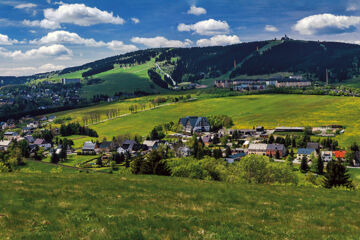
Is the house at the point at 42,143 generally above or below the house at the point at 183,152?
above

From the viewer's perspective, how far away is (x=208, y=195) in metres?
27.0

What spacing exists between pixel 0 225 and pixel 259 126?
571 feet

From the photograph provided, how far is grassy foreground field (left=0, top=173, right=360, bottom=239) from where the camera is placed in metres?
16.0

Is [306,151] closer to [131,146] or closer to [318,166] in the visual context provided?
[318,166]

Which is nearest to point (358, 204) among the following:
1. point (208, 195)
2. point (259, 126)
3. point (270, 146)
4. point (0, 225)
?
point (208, 195)

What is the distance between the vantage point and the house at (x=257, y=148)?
132938mm

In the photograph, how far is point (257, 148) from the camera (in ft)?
443

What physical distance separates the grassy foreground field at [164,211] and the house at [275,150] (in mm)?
98821

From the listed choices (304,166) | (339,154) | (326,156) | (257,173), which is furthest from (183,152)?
(257,173)

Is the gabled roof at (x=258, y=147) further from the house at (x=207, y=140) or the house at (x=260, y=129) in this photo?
the house at (x=260, y=129)

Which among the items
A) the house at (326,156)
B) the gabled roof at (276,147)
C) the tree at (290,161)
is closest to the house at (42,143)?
the gabled roof at (276,147)

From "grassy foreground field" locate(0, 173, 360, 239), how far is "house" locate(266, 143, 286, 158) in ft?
324

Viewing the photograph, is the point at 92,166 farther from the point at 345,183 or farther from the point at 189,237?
the point at 189,237

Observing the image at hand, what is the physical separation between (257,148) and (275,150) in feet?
27.3
